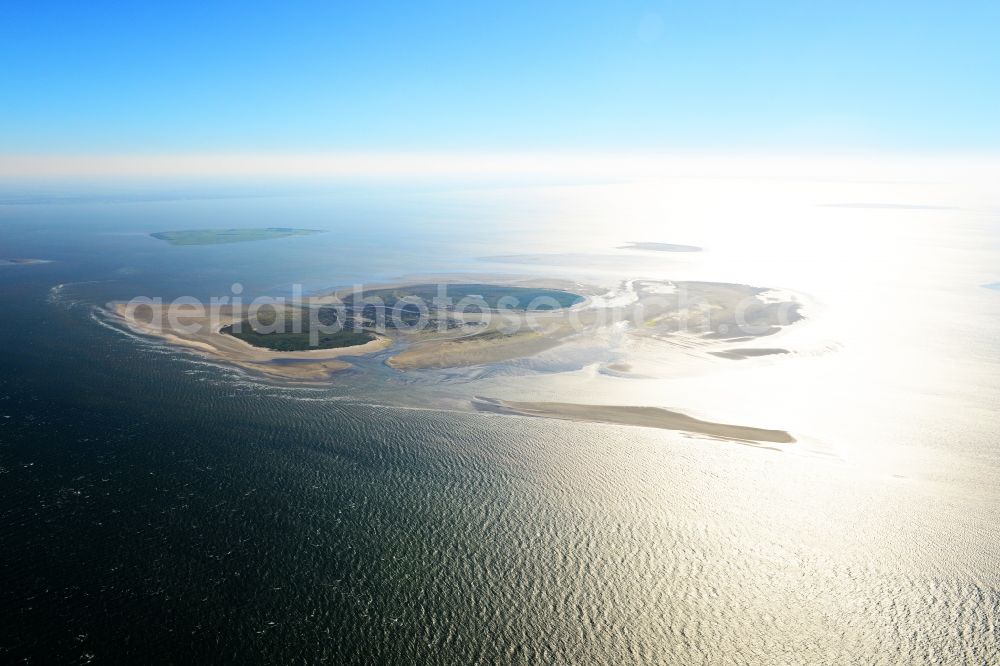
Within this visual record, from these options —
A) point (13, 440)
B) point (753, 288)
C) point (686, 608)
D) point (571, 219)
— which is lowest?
point (686, 608)

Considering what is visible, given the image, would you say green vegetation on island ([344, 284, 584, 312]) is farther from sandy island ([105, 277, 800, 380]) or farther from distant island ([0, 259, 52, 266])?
distant island ([0, 259, 52, 266])

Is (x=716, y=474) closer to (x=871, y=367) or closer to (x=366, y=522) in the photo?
(x=366, y=522)

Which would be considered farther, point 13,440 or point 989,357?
Result: point 989,357

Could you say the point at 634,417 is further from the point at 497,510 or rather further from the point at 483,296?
the point at 483,296

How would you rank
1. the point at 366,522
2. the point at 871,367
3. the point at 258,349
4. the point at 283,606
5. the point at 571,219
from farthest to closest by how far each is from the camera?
the point at 571,219
the point at 258,349
the point at 871,367
the point at 366,522
the point at 283,606

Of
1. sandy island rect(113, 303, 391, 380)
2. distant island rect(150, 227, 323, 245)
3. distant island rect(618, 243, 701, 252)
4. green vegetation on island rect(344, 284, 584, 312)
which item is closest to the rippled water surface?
sandy island rect(113, 303, 391, 380)

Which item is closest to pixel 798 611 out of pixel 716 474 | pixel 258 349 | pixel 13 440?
pixel 716 474
